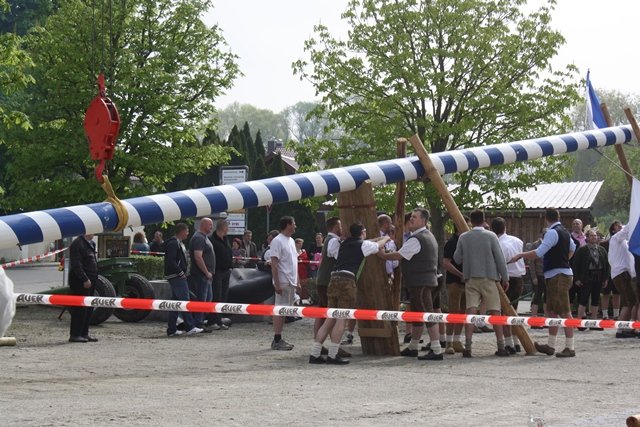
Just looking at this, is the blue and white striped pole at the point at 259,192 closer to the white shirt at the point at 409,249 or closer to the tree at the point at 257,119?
the white shirt at the point at 409,249

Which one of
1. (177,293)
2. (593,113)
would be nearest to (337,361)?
(177,293)

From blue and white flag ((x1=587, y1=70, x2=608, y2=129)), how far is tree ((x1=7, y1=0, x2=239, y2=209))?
12.6m

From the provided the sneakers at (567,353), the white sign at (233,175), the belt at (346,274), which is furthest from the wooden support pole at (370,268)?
the white sign at (233,175)

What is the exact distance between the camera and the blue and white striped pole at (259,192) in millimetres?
9641

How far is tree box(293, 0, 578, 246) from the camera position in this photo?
83.8 ft

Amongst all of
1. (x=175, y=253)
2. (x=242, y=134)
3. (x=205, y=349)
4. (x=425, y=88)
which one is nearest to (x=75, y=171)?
(x=425, y=88)

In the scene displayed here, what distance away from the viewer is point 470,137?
26.1m

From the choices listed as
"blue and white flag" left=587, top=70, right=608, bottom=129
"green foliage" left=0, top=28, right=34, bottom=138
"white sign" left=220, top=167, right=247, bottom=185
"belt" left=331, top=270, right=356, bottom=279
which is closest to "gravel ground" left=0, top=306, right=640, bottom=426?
"belt" left=331, top=270, right=356, bottom=279

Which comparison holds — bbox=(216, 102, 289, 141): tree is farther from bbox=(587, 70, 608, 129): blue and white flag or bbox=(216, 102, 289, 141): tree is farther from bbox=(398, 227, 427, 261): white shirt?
bbox=(398, 227, 427, 261): white shirt

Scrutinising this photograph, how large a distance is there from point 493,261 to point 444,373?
2.43 meters

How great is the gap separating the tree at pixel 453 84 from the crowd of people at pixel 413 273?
22.2ft

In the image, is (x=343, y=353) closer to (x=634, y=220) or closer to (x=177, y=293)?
(x=177, y=293)

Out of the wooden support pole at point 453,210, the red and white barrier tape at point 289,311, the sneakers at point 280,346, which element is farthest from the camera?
the sneakers at point 280,346

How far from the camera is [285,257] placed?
16469mm
